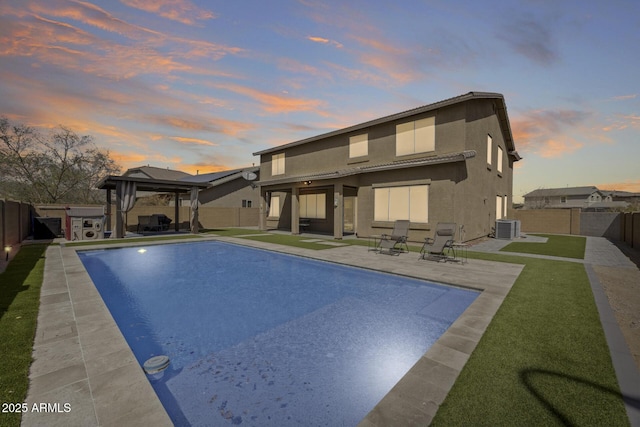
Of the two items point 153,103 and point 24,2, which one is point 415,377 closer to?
point 24,2

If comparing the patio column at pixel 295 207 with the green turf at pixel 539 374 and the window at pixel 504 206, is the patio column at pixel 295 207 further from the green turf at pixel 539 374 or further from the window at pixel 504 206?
the window at pixel 504 206

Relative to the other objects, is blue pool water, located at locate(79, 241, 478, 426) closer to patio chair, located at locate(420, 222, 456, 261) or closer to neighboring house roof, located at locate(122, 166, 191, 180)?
patio chair, located at locate(420, 222, 456, 261)

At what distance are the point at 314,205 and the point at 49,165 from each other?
30.2 meters

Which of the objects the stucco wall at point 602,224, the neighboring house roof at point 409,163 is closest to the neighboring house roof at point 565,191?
the stucco wall at point 602,224

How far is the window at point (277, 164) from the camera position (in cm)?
2400

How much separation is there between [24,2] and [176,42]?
4.37 metres

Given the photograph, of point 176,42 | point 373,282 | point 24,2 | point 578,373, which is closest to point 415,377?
point 578,373

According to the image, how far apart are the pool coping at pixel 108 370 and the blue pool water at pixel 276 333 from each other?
1.60ft

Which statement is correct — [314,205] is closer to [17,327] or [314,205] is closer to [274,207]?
[274,207]

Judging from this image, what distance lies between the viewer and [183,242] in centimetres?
1522

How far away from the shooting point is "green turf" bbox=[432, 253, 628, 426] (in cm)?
239

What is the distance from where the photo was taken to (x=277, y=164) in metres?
24.4

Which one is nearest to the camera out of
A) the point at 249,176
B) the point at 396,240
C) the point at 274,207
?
the point at 396,240

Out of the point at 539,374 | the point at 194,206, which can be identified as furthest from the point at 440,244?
the point at 194,206
